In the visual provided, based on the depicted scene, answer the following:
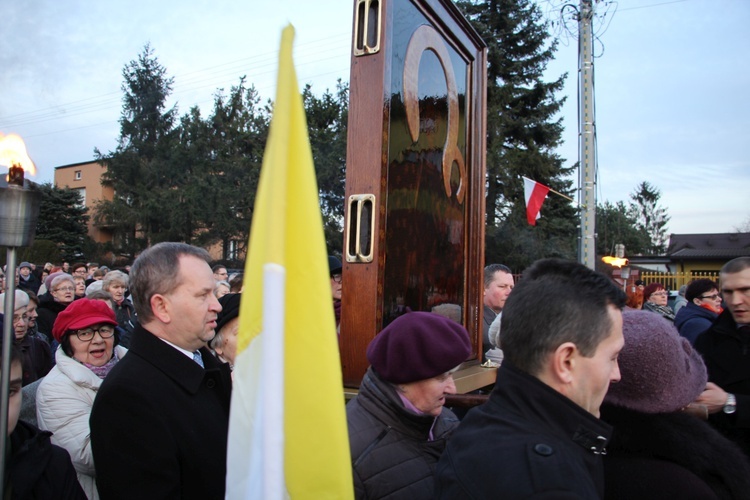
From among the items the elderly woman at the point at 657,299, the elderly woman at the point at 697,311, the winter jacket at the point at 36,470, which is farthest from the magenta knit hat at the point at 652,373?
the elderly woman at the point at 657,299

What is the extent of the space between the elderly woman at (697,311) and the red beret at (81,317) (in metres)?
3.57

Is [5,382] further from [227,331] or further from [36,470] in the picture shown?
[227,331]

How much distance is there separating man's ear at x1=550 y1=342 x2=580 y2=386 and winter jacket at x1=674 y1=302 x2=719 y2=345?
10.6ft

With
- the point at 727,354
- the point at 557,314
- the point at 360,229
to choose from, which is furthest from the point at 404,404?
the point at 727,354

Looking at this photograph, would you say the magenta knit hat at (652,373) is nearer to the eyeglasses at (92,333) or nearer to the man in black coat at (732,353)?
the man in black coat at (732,353)

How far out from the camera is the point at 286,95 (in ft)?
3.15

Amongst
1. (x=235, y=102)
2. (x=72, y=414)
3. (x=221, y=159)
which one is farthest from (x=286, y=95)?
(x=235, y=102)

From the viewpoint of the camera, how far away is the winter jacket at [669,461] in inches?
49.9

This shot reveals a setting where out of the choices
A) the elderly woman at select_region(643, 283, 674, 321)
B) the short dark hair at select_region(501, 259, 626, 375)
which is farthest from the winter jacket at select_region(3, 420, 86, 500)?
the elderly woman at select_region(643, 283, 674, 321)

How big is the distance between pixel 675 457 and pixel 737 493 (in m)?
0.14

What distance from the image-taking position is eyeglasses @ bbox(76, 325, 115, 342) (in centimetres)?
284

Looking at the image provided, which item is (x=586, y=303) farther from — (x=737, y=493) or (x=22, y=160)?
(x=22, y=160)

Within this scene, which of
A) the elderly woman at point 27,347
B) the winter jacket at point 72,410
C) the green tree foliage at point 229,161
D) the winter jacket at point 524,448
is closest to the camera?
the winter jacket at point 524,448

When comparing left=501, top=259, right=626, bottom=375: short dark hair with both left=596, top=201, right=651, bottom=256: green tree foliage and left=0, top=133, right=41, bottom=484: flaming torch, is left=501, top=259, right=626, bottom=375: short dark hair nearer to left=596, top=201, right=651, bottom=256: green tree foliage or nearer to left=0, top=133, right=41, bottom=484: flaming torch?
left=0, top=133, right=41, bottom=484: flaming torch
